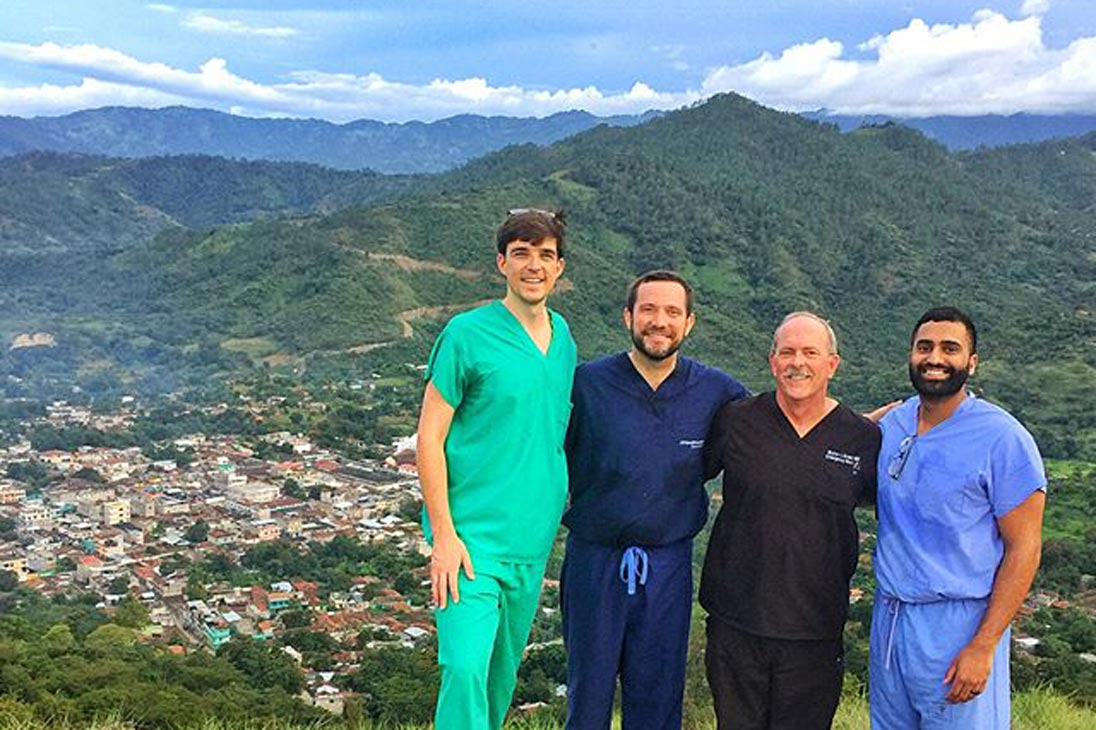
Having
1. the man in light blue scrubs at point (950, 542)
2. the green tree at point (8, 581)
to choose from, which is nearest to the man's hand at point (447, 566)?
the man in light blue scrubs at point (950, 542)

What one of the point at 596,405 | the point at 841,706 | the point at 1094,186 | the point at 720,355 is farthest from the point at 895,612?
the point at 1094,186

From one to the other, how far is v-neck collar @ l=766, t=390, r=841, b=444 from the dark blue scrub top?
0.16m

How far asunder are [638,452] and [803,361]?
1.78ft

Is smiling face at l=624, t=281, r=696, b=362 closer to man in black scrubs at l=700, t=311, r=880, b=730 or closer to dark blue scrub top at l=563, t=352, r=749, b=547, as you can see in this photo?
dark blue scrub top at l=563, t=352, r=749, b=547

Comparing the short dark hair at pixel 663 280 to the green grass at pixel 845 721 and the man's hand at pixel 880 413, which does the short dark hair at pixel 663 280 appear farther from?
the green grass at pixel 845 721

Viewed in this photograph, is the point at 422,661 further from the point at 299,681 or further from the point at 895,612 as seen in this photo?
the point at 895,612

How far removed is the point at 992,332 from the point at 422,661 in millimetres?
49727

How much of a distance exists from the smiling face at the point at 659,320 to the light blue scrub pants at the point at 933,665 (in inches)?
37.1

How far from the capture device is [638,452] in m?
2.79

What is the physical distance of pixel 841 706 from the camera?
13.2 ft

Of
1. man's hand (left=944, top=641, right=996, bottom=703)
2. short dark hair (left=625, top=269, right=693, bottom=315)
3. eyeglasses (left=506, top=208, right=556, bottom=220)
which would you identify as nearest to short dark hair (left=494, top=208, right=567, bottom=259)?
eyeglasses (left=506, top=208, right=556, bottom=220)

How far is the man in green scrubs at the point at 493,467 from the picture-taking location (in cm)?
257

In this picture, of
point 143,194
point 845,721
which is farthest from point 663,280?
point 143,194

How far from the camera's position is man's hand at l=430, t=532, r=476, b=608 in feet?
8.38
